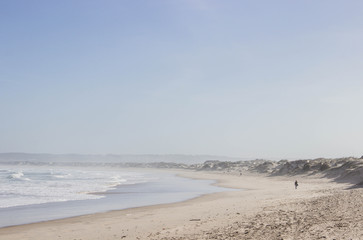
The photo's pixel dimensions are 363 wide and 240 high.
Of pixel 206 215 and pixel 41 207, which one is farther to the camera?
pixel 41 207

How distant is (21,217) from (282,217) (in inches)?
511

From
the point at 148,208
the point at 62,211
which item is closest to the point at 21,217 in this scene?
the point at 62,211

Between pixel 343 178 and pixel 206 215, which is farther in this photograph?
pixel 343 178

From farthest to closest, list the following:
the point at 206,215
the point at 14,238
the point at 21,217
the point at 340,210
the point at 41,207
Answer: the point at 41,207 < the point at 21,217 < the point at 206,215 < the point at 340,210 < the point at 14,238

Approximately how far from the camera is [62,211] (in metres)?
19.4

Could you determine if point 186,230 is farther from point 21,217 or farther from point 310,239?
point 21,217

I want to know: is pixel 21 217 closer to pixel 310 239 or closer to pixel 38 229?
pixel 38 229

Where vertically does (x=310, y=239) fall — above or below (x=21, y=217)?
above

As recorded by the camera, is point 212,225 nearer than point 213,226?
No

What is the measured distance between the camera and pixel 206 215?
16.1m

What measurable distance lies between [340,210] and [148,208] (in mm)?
10796

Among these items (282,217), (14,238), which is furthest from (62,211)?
(282,217)

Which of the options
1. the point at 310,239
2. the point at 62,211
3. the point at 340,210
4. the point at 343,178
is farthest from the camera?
the point at 343,178

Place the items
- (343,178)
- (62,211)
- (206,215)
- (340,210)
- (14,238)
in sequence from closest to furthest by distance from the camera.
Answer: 1. (14,238)
2. (340,210)
3. (206,215)
4. (62,211)
5. (343,178)
